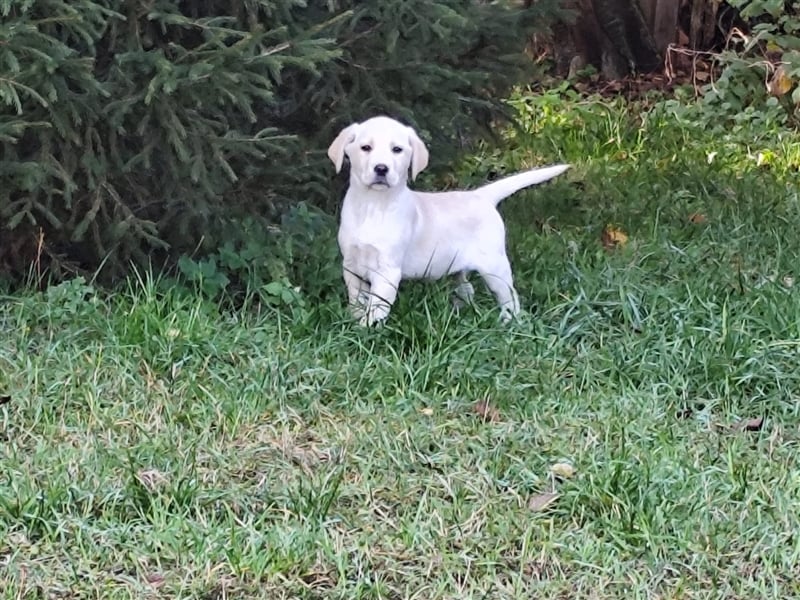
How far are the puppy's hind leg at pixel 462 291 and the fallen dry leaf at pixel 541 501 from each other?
149cm

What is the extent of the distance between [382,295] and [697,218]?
244cm

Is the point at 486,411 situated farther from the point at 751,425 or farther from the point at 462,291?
the point at 462,291

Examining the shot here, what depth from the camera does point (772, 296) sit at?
4.83 metres

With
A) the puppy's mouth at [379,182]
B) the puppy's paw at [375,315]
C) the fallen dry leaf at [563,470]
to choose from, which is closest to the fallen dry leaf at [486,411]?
the fallen dry leaf at [563,470]

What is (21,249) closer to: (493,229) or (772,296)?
(493,229)

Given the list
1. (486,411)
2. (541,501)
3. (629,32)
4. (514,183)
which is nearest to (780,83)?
(629,32)

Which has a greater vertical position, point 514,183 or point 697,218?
point 514,183

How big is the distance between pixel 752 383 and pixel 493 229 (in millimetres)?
1245

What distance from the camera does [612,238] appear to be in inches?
244

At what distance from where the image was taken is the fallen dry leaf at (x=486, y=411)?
4.14 m

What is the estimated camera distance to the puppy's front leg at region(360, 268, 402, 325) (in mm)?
4707

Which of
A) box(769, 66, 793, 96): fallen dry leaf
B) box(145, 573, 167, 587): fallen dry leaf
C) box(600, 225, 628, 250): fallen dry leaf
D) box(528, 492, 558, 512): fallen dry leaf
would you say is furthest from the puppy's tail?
box(769, 66, 793, 96): fallen dry leaf

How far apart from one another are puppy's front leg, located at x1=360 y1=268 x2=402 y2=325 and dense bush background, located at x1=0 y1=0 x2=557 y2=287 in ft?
1.65

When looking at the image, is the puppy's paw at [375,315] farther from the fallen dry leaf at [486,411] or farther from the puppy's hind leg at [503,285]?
the fallen dry leaf at [486,411]
